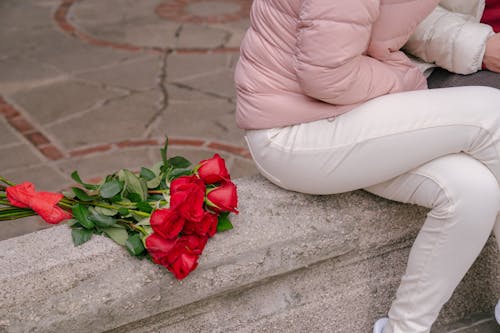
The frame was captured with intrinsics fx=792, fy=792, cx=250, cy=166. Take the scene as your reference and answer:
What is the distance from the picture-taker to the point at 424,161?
201 cm

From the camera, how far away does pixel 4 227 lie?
300 centimetres

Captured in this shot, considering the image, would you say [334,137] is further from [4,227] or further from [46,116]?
[46,116]

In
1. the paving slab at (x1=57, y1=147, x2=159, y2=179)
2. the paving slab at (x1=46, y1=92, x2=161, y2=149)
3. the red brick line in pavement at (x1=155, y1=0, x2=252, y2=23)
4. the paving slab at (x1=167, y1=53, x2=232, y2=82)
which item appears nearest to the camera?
the paving slab at (x1=57, y1=147, x2=159, y2=179)

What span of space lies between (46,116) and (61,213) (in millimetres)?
2098

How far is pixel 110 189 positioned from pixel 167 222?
9.3 inches

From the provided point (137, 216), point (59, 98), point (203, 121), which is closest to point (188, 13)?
point (59, 98)

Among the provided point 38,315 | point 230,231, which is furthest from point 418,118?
point 38,315

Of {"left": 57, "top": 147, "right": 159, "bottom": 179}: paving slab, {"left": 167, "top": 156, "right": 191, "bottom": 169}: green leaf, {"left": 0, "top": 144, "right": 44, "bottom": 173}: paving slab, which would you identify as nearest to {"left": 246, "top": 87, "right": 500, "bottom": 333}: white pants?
{"left": 167, "top": 156, "right": 191, "bottom": 169}: green leaf

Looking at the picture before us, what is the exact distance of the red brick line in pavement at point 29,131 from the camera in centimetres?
363

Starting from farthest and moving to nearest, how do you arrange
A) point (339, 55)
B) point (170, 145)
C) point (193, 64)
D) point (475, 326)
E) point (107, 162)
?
point (193, 64), point (170, 145), point (107, 162), point (475, 326), point (339, 55)

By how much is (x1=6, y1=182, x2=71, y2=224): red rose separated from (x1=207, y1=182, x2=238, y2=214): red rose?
14.8 inches

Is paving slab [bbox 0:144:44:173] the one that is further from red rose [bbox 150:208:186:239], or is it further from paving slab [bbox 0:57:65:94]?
red rose [bbox 150:208:186:239]

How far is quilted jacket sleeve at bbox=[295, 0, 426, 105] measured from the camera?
70.9 inches

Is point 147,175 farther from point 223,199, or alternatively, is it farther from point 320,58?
point 320,58
